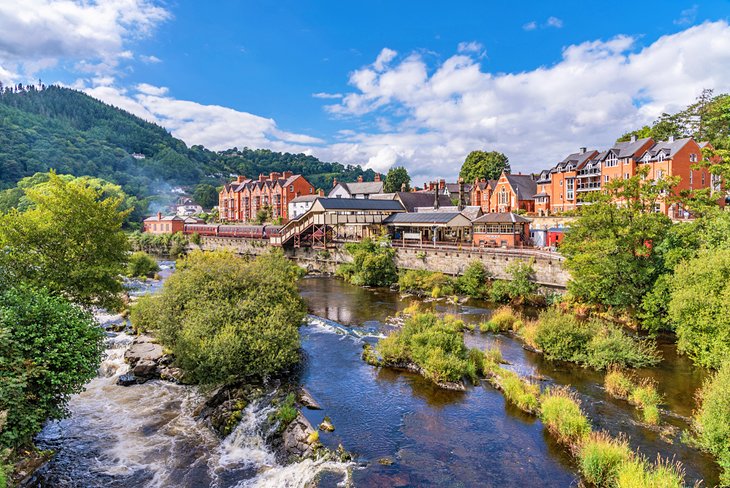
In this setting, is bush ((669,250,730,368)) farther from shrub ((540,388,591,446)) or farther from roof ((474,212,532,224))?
roof ((474,212,532,224))

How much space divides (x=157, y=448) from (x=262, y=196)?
256ft

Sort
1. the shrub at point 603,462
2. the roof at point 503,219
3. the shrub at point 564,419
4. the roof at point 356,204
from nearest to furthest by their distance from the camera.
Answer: the shrub at point 603,462 < the shrub at point 564,419 < the roof at point 503,219 < the roof at point 356,204

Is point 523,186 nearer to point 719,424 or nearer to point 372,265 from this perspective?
point 372,265

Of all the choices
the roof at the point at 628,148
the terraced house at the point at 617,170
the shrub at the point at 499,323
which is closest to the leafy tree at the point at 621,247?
the shrub at the point at 499,323

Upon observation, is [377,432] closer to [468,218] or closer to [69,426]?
[69,426]

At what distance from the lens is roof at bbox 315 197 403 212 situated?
52.4 metres

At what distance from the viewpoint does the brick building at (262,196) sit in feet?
274

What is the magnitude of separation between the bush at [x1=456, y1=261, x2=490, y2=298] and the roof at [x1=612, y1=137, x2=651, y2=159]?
31.3 meters

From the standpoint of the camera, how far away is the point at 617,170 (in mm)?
53219

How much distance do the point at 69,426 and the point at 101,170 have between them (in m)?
141

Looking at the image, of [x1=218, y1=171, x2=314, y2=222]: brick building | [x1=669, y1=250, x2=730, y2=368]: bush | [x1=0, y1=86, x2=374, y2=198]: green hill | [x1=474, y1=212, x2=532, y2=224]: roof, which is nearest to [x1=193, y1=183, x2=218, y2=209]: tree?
[x1=0, y1=86, x2=374, y2=198]: green hill

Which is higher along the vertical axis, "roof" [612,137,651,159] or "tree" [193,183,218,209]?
"tree" [193,183,218,209]

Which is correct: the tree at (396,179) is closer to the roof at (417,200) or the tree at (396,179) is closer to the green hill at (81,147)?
the roof at (417,200)

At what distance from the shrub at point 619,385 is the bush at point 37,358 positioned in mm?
19698
